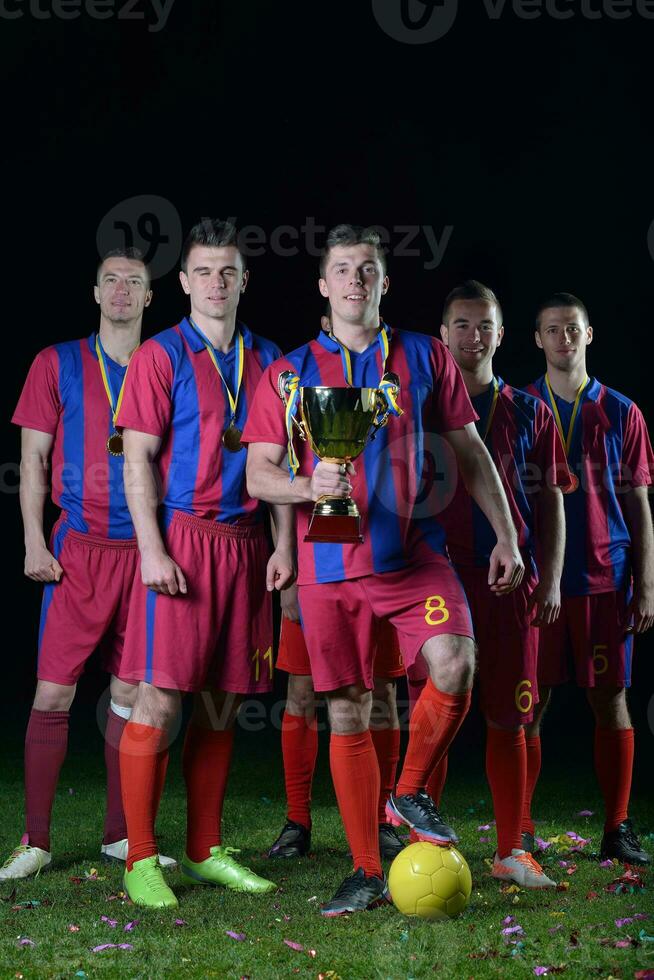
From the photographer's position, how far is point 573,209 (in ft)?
20.2

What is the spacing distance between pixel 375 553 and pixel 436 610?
0.18 m

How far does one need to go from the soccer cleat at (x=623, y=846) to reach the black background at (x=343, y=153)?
2.61 metres

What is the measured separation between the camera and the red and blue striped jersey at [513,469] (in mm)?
3297

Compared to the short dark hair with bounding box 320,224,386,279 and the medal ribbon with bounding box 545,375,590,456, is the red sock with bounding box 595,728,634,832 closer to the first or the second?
the medal ribbon with bounding box 545,375,590,456

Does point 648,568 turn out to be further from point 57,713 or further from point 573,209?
point 573,209

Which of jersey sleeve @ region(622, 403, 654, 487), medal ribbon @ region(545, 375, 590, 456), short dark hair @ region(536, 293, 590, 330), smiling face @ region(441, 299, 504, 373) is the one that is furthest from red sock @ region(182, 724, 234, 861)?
short dark hair @ region(536, 293, 590, 330)

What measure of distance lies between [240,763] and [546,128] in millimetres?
3195

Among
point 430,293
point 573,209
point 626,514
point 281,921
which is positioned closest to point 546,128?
point 573,209

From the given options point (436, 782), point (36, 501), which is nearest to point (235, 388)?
point (36, 501)

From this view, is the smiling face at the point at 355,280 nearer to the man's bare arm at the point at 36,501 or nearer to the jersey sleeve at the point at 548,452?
the jersey sleeve at the point at 548,452

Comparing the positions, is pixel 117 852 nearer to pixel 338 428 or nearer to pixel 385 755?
pixel 385 755

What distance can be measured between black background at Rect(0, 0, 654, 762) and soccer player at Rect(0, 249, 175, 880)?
2681mm

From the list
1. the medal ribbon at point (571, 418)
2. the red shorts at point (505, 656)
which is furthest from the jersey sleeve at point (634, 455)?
the red shorts at point (505, 656)

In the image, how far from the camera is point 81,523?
3.52m
